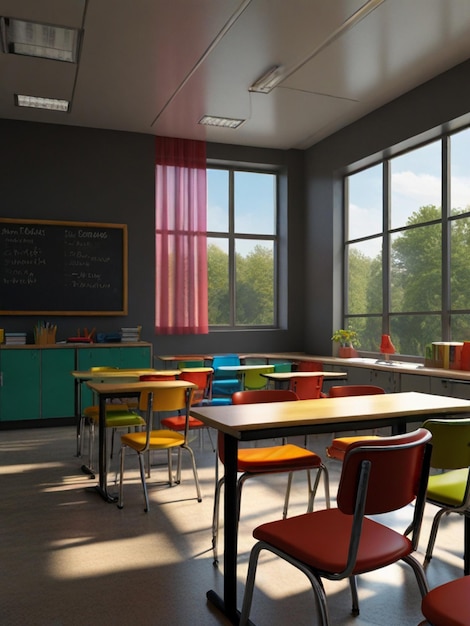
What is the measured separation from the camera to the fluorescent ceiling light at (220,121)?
678 cm

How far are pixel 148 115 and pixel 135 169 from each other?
2.74ft

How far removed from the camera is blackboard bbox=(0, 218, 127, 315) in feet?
22.1

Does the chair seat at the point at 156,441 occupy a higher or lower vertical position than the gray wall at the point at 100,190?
lower

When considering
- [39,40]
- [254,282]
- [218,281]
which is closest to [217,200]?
[218,281]

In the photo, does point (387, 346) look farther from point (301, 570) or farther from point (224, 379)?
point (301, 570)

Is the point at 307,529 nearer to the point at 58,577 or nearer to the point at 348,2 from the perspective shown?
the point at 58,577

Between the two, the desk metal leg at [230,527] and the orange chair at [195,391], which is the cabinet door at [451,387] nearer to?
the orange chair at [195,391]

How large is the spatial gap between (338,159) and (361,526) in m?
6.36

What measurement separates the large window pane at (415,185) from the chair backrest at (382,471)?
4674 mm

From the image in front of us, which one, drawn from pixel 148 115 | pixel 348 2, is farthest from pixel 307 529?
pixel 148 115

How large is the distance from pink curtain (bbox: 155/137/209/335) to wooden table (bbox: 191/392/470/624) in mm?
4774

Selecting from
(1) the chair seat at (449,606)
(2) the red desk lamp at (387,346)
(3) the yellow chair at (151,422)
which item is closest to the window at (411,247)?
(2) the red desk lamp at (387,346)

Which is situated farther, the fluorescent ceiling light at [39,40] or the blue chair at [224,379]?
the blue chair at [224,379]

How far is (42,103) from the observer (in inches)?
248
